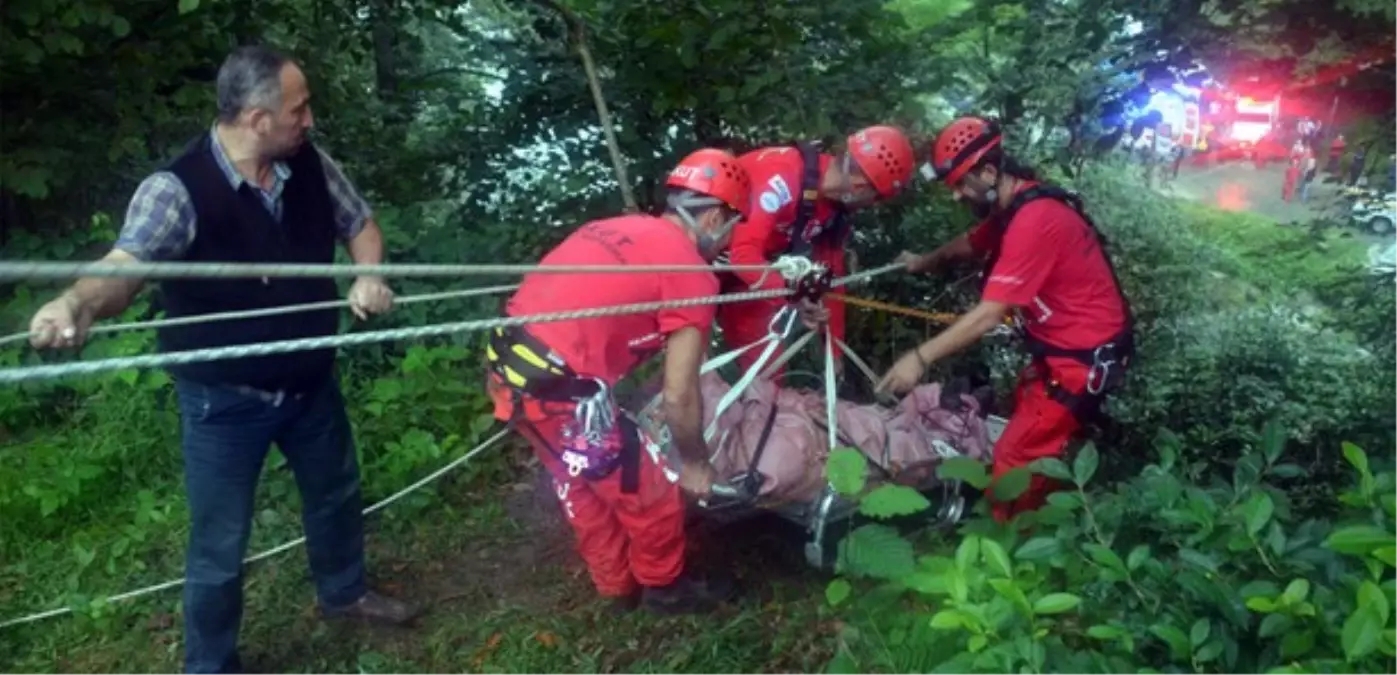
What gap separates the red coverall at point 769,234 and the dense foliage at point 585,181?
528 millimetres

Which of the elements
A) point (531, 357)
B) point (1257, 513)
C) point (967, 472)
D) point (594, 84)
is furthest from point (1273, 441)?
point (594, 84)

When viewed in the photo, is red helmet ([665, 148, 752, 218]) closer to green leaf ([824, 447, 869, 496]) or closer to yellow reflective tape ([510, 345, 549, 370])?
yellow reflective tape ([510, 345, 549, 370])

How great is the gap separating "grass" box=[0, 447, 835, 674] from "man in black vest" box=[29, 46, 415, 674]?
47cm

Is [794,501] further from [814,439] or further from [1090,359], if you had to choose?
[1090,359]

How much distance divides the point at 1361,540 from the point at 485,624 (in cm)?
318

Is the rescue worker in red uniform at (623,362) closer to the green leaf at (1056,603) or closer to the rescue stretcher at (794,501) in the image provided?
the rescue stretcher at (794,501)

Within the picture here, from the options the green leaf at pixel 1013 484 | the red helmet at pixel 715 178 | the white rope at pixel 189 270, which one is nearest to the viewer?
the white rope at pixel 189 270

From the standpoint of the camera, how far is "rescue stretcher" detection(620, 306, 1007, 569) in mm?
4254

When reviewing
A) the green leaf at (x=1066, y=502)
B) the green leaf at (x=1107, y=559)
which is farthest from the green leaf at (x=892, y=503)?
the green leaf at (x=1107, y=559)

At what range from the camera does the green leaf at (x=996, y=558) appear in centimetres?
226

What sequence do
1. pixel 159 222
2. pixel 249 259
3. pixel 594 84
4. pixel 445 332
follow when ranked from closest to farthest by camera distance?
pixel 445 332 → pixel 159 222 → pixel 249 259 → pixel 594 84

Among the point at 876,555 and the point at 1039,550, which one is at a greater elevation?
the point at 1039,550

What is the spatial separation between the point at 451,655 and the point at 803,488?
1382mm

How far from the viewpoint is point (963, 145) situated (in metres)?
4.66
